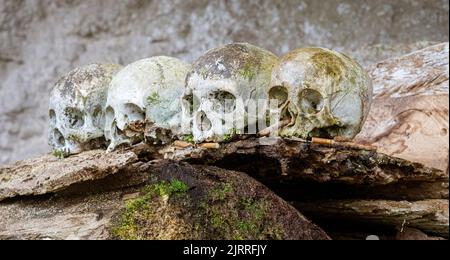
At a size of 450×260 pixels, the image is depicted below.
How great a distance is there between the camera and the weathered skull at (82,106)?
133 cm

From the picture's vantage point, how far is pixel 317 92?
113 centimetres

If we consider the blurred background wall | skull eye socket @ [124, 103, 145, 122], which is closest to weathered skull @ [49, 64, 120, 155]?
skull eye socket @ [124, 103, 145, 122]

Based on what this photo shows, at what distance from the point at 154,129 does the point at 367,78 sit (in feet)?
1.18

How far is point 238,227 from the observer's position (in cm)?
97

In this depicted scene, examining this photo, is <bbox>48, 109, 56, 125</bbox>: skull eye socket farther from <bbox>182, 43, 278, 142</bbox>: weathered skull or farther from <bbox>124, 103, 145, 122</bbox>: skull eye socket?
<bbox>182, 43, 278, 142</bbox>: weathered skull

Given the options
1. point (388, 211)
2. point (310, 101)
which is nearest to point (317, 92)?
point (310, 101)

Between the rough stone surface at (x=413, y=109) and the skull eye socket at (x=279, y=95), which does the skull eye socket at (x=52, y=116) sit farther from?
the rough stone surface at (x=413, y=109)

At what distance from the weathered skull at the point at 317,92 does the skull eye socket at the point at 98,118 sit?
1.17 ft

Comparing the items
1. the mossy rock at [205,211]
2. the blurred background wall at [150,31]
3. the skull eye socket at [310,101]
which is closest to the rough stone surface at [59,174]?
the mossy rock at [205,211]

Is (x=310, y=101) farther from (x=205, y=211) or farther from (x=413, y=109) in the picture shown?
(x=413, y=109)

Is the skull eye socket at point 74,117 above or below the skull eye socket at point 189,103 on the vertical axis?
below

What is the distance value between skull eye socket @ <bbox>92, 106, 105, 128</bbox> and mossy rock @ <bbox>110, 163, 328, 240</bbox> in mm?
359

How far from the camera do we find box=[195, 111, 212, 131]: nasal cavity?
1.15 metres
